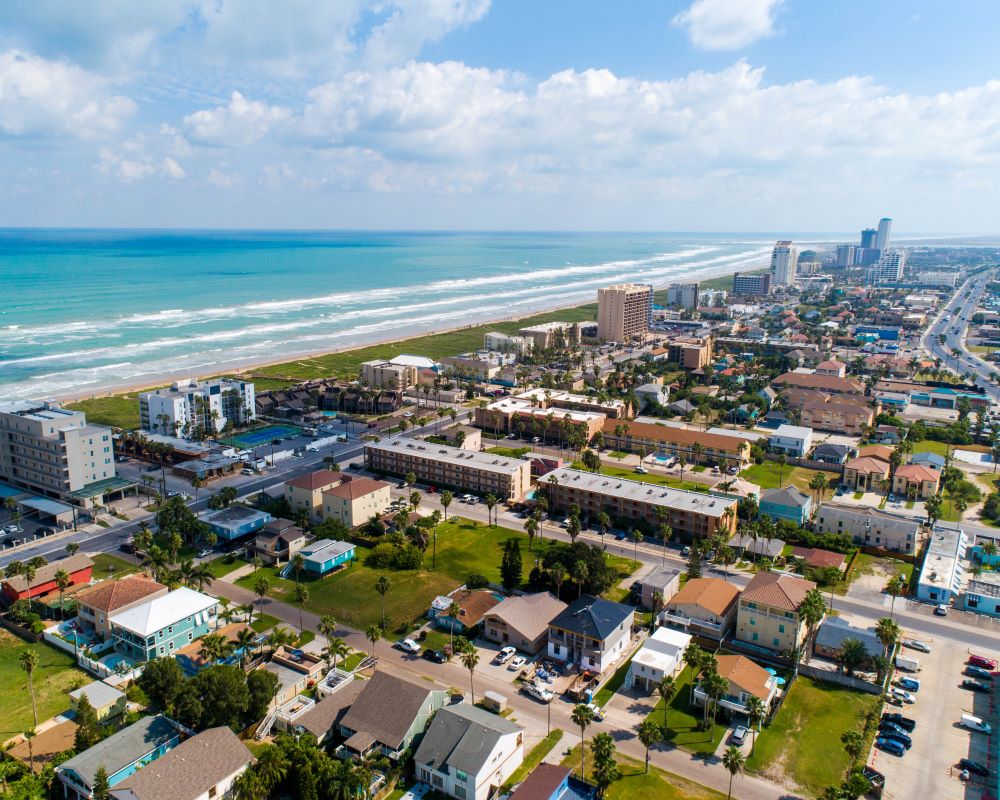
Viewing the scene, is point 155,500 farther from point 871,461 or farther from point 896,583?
point 871,461

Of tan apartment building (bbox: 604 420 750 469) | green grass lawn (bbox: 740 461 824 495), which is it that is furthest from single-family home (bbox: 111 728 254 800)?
tan apartment building (bbox: 604 420 750 469)

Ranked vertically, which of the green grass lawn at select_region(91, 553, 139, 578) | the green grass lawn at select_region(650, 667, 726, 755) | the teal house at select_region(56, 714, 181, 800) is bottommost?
the green grass lawn at select_region(650, 667, 726, 755)

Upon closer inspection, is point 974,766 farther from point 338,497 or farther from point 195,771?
point 338,497

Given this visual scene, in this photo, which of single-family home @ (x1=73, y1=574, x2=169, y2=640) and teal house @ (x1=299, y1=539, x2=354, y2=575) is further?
teal house @ (x1=299, y1=539, x2=354, y2=575)

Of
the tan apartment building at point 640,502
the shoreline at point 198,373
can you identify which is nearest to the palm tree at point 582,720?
the tan apartment building at point 640,502

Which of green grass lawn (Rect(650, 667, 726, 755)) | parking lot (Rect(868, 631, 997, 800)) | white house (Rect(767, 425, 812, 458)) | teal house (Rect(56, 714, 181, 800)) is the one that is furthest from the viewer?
white house (Rect(767, 425, 812, 458))

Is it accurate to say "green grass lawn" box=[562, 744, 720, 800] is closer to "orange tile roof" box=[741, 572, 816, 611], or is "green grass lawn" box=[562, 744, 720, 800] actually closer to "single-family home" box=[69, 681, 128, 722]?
"orange tile roof" box=[741, 572, 816, 611]

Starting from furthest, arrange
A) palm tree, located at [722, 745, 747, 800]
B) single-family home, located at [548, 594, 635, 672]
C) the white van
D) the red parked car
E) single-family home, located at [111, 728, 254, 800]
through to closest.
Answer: the red parked car → single-family home, located at [548, 594, 635, 672] → the white van → palm tree, located at [722, 745, 747, 800] → single-family home, located at [111, 728, 254, 800]

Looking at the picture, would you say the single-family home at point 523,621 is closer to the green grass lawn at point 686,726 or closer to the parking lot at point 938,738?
the green grass lawn at point 686,726
